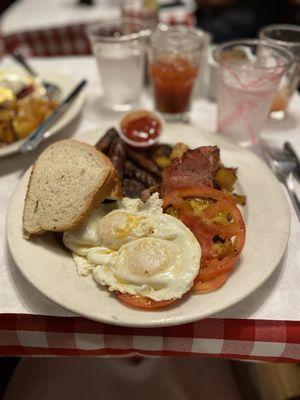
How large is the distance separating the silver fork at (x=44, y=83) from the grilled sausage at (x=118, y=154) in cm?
66

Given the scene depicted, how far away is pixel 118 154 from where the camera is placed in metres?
1.50

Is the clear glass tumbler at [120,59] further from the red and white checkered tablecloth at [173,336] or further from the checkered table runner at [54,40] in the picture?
the red and white checkered tablecloth at [173,336]

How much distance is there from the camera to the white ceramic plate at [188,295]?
969 millimetres

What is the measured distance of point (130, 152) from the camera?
5.17 ft

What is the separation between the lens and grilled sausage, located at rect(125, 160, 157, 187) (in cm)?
144

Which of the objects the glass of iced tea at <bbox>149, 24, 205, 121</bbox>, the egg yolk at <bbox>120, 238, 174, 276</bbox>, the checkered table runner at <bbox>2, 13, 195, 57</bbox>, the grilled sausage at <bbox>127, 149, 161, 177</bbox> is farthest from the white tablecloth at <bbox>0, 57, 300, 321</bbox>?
the checkered table runner at <bbox>2, 13, 195, 57</bbox>

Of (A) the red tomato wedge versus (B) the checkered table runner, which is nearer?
(A) the red tomato wedge

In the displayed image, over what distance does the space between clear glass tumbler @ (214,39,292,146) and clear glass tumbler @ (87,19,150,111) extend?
45 centimetres

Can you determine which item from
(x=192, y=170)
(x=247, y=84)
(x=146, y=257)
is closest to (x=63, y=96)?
(x=247, y=84)

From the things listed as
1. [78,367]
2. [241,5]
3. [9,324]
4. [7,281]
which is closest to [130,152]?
[7,281]

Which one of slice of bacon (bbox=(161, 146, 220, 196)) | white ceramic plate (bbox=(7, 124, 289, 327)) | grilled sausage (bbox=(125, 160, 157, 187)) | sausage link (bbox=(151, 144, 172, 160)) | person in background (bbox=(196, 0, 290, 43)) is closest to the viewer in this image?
white ceramic plate (bbox=(7, 124, 289, 327))

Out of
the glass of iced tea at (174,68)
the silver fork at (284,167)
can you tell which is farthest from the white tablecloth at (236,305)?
the glass of iced tea at (174,68)

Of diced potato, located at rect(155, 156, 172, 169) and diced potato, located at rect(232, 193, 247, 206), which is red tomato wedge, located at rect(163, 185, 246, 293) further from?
diced potato, located at rect(155, 156, 172, 169)

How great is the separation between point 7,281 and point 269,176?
3.16ft
